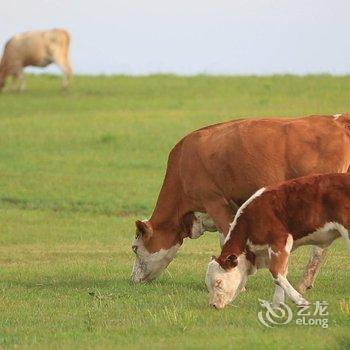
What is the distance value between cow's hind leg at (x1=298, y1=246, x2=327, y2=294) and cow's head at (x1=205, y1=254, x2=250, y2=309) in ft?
5.07

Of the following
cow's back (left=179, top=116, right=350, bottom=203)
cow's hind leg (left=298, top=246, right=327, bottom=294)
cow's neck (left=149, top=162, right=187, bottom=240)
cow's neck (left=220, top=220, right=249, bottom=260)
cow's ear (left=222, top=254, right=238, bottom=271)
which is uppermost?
cow's back (left=179, top=116, right=350, bottom=203)

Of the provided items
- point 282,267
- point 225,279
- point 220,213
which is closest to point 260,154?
point 220,213

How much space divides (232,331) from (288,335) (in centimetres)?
50

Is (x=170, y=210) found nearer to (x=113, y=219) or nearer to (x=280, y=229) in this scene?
(x=280, y=229)

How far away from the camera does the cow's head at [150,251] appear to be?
13.9 meters

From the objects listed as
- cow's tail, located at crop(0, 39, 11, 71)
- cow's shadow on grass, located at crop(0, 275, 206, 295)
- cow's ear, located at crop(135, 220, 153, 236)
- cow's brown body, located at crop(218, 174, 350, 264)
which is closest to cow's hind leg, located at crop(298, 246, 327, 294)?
cow's shadow on grass, located at crop(0, 275, 206, 295)

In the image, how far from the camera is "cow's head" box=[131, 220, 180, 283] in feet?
45.5

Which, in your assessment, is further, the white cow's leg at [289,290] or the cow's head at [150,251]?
the cow's head at [150,251]

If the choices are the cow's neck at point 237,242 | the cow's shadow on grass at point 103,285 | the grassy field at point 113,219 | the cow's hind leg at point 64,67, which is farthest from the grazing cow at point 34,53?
the cow's neck at point 237,242

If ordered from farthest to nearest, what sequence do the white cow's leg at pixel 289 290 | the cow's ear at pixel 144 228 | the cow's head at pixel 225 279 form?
the cow's ear at pixel 144 228 → the cow's head at pixel 225 279 → the white cow's leg at pixel 289 290

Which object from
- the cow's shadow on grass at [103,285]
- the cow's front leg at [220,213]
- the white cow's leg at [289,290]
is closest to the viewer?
the white cow's leg at [289,290]

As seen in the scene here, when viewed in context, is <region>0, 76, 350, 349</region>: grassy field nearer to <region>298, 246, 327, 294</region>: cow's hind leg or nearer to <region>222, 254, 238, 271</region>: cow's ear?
<region>298, 246, 327, 294</region>: cow's hind leg

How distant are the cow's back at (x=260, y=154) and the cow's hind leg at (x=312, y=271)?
846 millimetres

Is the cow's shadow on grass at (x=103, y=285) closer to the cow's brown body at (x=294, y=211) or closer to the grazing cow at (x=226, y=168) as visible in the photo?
the grazing cow at (x=226, y=168)
